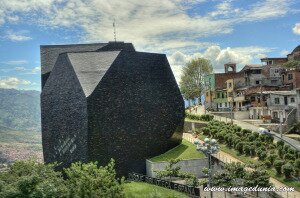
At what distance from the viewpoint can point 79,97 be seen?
4691 cm

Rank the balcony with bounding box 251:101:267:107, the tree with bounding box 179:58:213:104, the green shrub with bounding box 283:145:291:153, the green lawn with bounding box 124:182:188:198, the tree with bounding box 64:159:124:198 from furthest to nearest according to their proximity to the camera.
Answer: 1. the tree with bounding box 179:58:213:104
2. the balcony with bounding box 251:101:267:107
3. the green shrub with bounding box 283:145:291:153
4. the green lawn with bounding box 124:182:188:198
5. the tree with bounding box 64:159:124:198

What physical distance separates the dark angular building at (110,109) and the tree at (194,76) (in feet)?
146

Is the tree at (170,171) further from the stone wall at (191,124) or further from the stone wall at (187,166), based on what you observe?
the stone wall at (191,124)

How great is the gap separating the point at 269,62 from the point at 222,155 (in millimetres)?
56033

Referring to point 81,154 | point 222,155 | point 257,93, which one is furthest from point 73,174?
point 257,93

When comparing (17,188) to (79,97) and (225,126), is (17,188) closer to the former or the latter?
(79,97)

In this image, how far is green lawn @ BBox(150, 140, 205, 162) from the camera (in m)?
49.6

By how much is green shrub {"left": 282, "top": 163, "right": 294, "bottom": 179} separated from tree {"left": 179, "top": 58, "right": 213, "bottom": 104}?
5803 centimetres

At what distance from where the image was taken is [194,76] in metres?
99.3

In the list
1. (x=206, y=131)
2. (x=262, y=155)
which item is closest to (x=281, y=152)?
(x=262, y=155)

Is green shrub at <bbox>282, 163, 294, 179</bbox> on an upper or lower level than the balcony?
lower

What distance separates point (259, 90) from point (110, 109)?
39772 millimetres

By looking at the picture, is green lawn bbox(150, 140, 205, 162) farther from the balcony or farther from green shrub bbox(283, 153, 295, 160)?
the balcony

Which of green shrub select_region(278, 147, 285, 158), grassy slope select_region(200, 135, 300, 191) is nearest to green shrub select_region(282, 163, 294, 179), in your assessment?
grassy slope select_region(200, 135, 300, 191)
